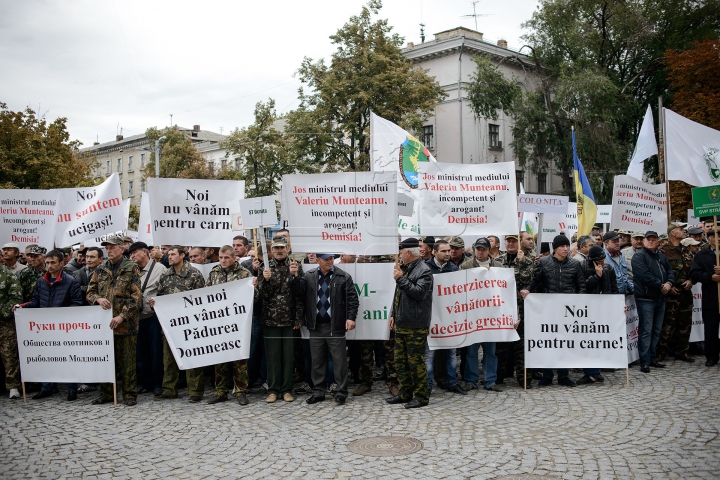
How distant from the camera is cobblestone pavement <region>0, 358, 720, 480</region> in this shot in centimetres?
564

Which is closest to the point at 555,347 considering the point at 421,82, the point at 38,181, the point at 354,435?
the point at 354,435

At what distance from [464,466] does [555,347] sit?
363 cm

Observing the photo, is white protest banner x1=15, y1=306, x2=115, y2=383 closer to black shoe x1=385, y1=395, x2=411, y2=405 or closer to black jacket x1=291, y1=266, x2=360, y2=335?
black jacket x1=291, y1=266, x2=360, y2=335

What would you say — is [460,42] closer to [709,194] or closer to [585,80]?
[585,80]

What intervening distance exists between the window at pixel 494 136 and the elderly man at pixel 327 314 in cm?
4069

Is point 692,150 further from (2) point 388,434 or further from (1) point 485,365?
(2) point 388,434

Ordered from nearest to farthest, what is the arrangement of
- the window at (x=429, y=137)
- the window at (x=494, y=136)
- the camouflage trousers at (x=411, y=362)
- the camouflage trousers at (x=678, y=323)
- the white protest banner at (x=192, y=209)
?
the camouflage trousers at (x=411, y=362) < the white protest banner at (x=192, y=209) < the camouflage trousers at (x=678, y=323) < the window at (x=494, y=136) < the window at (x=429, y=137)

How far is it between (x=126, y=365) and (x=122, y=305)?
819 mm

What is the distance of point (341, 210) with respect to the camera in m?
8.21

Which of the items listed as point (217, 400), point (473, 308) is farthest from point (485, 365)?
point (217, 400)

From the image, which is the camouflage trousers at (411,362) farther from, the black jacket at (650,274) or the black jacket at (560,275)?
the black jacket at (650,274)

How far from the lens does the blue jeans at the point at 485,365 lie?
8.84 m

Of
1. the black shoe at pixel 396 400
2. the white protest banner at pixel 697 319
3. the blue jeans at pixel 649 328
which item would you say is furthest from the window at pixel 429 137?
the black shoe at pixel 396 400

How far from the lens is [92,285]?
8.70m
